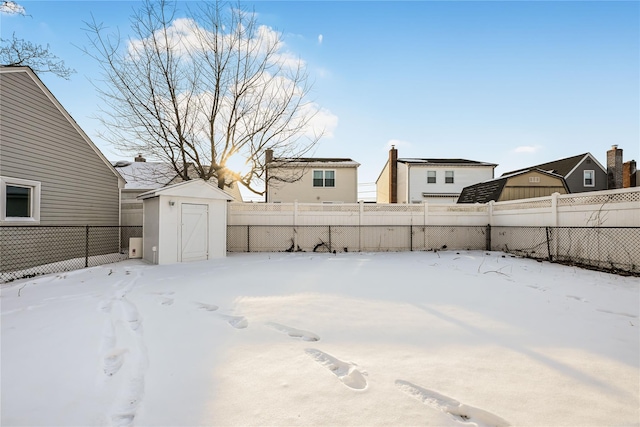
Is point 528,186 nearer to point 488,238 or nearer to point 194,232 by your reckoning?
point 488,238

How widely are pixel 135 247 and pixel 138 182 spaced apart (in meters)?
8.39

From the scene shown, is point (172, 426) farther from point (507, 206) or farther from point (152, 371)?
point (507, 206)

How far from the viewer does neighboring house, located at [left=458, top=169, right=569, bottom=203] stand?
15.4 metres

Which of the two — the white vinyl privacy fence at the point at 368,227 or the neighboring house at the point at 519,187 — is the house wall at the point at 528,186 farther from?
the white vinyl privacy fence at the point at 368,227

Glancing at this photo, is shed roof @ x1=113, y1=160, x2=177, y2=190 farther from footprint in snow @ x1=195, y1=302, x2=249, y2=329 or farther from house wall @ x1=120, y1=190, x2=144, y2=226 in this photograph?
footprint in snow @ x1=195, y1=302, x2=249, y2=329

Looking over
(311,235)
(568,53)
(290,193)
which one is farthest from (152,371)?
(290,193)

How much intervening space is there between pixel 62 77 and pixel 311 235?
10672mm

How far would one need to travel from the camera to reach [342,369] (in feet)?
8.11

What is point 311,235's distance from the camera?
11500 mm

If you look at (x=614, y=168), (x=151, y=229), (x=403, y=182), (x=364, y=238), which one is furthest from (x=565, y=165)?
(x=151, y=229)

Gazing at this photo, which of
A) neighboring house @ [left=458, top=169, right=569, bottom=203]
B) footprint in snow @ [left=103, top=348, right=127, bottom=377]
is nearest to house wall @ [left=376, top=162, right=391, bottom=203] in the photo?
neighboring house @ [left=458, top=169, right=569, bottom=203]

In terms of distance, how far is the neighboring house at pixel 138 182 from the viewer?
1190cm

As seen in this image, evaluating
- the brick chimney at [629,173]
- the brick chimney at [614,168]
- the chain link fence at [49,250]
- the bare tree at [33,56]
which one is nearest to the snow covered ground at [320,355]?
the chain link fence at [49,250]

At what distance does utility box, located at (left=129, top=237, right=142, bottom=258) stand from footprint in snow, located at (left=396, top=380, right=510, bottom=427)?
1014 cm
